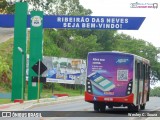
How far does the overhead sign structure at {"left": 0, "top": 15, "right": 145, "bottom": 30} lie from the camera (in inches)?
1436

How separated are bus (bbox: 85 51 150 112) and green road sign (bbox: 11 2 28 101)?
42.6ft

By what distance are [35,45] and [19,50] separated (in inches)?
62.3

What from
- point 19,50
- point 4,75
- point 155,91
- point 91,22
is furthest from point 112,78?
point 155,91

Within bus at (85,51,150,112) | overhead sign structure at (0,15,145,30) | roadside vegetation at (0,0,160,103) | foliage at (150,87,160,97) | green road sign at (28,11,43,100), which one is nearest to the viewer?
bus at (85,51,150,112)

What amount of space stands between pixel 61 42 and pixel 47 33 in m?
3.45

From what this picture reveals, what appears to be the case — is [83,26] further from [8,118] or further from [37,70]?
[8,118]

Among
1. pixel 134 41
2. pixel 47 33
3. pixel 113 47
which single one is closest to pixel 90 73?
pixel 47 33

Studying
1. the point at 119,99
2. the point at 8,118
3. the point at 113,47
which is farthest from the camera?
the point at 113,47

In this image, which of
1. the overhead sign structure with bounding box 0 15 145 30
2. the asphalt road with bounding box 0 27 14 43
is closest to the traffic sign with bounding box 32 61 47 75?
the overhead sign structure with bounding box 0 15 145 30

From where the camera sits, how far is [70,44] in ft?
299

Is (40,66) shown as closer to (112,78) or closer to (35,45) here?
(35,45)

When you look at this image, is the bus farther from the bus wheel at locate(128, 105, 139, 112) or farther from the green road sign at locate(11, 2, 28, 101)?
the green road sign at locate(11, 2, 28, 101)

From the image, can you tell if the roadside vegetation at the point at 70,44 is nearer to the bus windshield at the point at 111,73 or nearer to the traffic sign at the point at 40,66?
the traffic sign at the point at 40,66

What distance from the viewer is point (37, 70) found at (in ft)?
120
